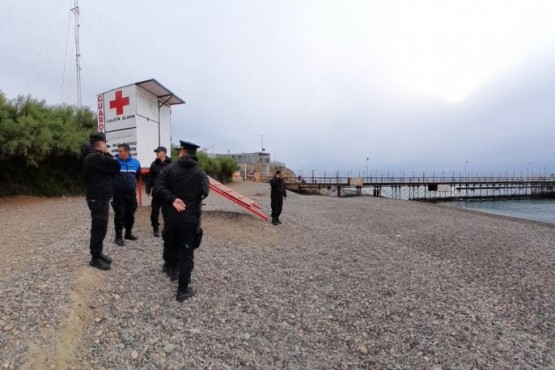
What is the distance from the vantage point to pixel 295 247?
7.60 meters

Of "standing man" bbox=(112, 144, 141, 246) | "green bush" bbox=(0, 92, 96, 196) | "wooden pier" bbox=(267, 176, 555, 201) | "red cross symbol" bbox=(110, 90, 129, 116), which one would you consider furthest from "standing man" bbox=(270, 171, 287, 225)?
"wooden pier" bbox=(267, 176, 555, 201)

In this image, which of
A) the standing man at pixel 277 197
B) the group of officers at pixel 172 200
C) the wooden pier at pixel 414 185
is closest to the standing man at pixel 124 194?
the group of officers at pixel 172 200

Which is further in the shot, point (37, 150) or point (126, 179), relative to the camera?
point (37, 150)

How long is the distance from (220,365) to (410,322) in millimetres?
2658

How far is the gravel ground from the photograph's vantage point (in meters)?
3.01

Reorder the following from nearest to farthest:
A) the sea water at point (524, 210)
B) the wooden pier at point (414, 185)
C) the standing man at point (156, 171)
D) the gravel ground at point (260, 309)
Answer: the gravel ground at point (260, 309)
the standing man at point (156, 171)
the sea water at point (524, 210)
the wooden pier at point (414, 185)

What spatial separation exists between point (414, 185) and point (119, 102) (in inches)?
2217

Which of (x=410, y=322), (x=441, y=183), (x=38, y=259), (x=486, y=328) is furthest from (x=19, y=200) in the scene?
(x=441, y=183)

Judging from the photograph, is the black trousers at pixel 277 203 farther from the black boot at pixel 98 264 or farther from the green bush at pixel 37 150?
the green bush at pixel 37 150

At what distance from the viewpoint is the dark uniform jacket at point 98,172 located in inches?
157

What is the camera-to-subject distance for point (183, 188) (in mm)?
3727

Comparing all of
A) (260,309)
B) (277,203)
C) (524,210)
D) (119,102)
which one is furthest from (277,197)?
(524,210)

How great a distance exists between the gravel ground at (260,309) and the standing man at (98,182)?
1.93ft

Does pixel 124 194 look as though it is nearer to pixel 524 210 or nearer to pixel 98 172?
pixel 98 172
